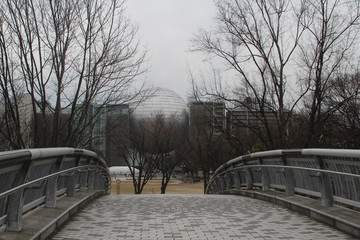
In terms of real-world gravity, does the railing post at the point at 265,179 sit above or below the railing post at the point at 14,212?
above

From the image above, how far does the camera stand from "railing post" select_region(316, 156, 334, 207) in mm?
5617

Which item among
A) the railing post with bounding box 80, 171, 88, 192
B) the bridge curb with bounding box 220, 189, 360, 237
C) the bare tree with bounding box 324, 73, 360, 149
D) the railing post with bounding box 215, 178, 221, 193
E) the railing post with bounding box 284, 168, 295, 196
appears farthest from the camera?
the railing post with bounding box 215, 178, 221, 193

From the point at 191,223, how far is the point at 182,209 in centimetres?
147

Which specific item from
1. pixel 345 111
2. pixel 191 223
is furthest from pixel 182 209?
pixel 345 111

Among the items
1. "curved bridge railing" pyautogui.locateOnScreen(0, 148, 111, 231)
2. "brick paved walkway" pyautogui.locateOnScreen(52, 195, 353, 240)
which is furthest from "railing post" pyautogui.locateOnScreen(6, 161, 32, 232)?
"brick paved walkway" pyautogui.locateOnScreen(52, 195, 353, 240)

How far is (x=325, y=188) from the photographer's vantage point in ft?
18.6

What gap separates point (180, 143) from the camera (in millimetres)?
32750

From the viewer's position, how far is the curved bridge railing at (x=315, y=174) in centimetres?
490

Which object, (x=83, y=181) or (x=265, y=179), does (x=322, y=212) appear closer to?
(x=265, y=179)

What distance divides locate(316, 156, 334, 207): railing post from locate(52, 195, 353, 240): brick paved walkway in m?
0.37

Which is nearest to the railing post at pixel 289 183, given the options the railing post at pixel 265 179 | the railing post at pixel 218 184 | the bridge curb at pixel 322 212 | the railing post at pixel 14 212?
the bridge curb at pixel 322 212

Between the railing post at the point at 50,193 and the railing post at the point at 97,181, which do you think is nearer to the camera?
the railing post at the point at 50,193

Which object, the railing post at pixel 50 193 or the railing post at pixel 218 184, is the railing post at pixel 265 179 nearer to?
the railing post at pixel 50 193

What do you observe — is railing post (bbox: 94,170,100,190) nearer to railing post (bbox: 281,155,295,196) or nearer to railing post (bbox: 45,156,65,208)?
railing post (bbox: 45,156,65,208)
